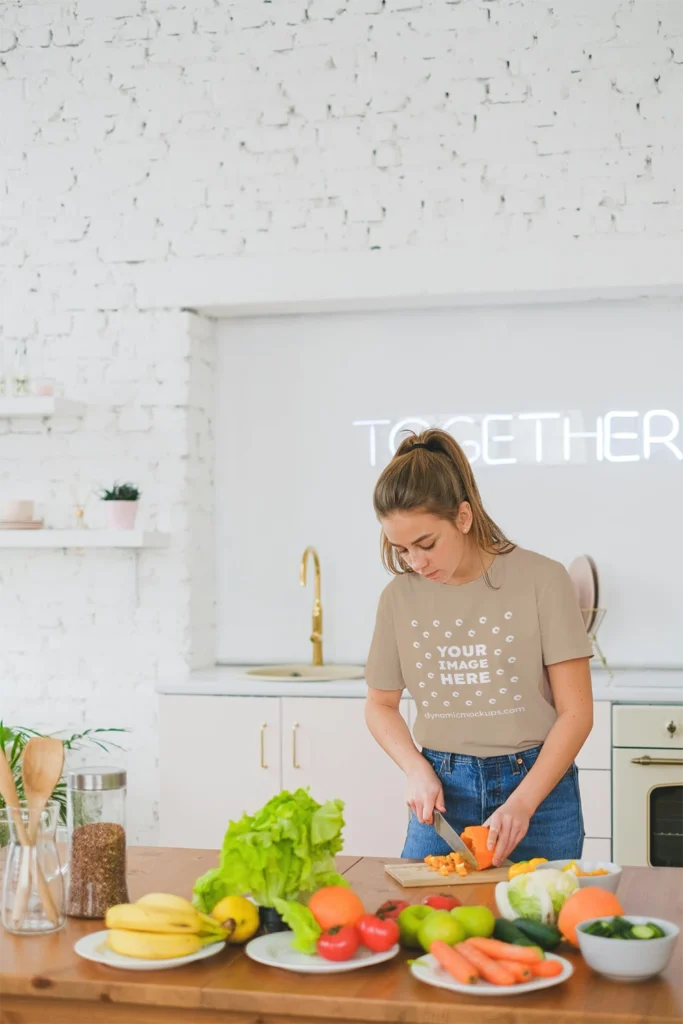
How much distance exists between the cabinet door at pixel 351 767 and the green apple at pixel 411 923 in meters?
2.16

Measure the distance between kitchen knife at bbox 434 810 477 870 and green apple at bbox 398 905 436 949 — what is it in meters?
0.41

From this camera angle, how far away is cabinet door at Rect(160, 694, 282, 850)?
158 inches

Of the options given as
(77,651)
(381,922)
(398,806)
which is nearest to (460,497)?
(381,922)

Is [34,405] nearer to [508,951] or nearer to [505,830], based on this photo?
[505,830]

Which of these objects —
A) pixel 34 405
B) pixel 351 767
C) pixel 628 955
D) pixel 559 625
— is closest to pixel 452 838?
pixel 559 625

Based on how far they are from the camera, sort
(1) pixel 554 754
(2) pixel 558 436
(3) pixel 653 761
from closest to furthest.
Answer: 1. (1) pixel 554 754
2. (3) pixel 653 761
3. (2) pixel 558 436

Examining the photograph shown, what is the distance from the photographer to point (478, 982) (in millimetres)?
1582

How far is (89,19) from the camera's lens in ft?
14.9

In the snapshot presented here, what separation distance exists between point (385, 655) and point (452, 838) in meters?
0.44

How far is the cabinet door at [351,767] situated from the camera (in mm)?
3932

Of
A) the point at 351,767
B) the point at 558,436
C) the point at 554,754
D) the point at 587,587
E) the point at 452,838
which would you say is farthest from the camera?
the point at 558,436

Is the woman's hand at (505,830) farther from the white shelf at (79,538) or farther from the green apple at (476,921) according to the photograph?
the white shelf at (79,538)

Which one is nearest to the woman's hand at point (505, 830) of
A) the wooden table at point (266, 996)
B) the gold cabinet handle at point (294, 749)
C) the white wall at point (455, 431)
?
the wooden table at point (266, 996)

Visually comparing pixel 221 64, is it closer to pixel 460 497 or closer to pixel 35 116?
pixel 35 116
